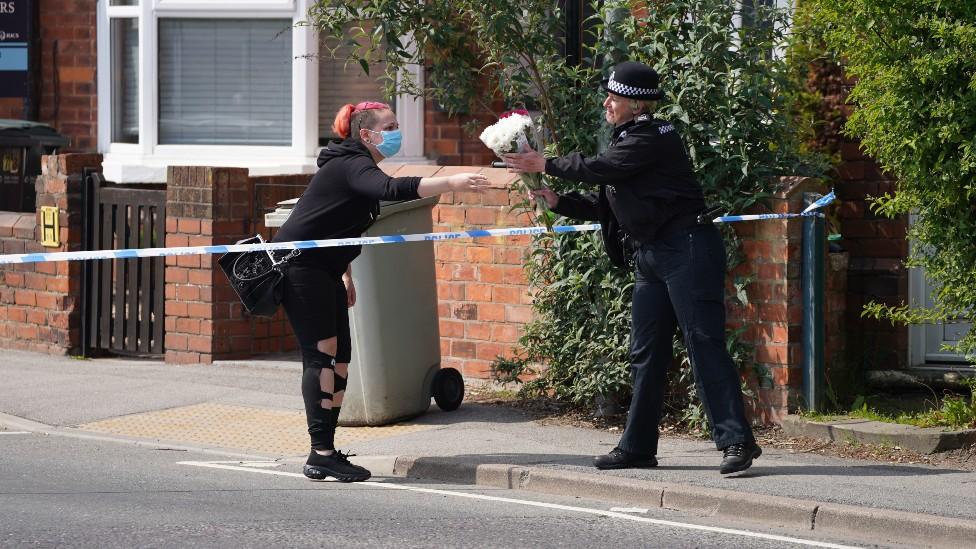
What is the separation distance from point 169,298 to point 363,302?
3.13 metres

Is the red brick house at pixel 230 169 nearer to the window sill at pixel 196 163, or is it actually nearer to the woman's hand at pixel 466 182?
the window sill at pixel 196 163

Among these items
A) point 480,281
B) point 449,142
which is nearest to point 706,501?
point 480,281

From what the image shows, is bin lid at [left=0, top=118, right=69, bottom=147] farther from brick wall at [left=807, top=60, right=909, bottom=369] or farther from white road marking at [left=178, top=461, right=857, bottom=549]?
brick wall at [left=807, top=60, right=909, bottom=369]

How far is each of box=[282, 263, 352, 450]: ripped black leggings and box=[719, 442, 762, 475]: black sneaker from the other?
6.08ft

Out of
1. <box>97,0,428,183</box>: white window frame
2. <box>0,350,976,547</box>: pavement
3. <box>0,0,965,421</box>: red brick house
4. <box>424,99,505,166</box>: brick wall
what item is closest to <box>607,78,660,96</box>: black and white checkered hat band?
<box>0,350,976,547</box>: pavement

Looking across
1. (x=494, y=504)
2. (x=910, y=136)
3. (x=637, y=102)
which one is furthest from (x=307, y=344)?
(x=910, y=136)

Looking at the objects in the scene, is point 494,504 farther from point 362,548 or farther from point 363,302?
point 363,302

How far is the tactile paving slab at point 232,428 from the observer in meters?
8.10

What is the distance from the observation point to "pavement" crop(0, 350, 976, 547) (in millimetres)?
6359

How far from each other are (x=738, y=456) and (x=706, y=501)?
394mm

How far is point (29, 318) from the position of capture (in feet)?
38.8

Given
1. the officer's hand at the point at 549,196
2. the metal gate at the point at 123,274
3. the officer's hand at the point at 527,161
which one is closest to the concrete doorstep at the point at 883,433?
the officer's hand at the point at 549,196

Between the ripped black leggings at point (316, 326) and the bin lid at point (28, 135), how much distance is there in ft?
21.5

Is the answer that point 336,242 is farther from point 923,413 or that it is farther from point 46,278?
point 46,278
